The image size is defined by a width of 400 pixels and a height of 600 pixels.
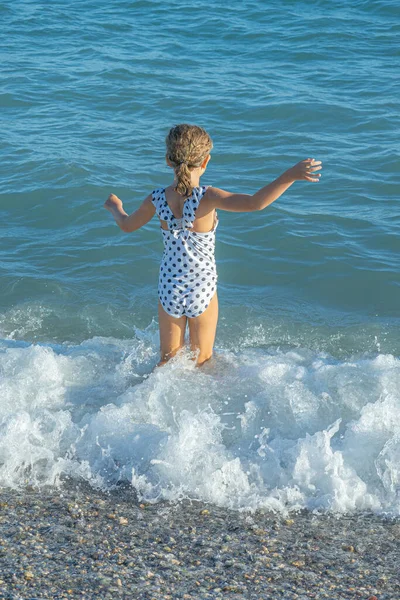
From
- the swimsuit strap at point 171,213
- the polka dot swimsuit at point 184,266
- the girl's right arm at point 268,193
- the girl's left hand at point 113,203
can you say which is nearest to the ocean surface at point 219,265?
the polka dot swimsuit at point 184,266

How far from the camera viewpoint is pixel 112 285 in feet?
26.3

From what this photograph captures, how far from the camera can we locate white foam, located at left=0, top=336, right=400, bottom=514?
4797 millimetres

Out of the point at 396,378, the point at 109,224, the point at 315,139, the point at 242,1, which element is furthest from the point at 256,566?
the point at 242,1

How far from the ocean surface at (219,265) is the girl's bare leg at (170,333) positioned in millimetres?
100

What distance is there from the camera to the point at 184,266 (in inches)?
209

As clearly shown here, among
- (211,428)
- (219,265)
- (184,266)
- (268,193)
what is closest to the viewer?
(268,193)

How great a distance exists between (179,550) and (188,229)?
2.06m

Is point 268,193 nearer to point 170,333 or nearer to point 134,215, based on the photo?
point 134,215

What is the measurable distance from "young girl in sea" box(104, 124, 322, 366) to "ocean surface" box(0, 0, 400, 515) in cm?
30

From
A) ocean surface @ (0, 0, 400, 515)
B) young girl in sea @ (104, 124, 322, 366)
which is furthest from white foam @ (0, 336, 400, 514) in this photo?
young girl in sea @ (104, 124, 322, 366)

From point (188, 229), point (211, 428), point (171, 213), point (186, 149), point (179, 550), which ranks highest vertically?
point (186, 149)

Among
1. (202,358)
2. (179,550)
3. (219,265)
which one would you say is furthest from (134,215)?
(219,265)

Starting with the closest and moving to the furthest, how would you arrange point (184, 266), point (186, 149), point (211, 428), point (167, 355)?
point (186, 149) < point (211, 428) < point (184, 266) < point (167, 355)

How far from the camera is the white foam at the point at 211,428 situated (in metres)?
4.80
